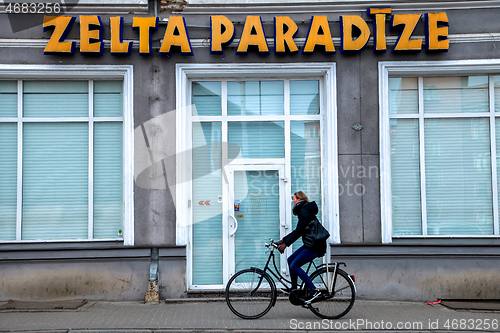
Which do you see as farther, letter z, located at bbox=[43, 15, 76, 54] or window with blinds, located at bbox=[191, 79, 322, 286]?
window with blinds, located at bbox=[191, 79, 322, 286]

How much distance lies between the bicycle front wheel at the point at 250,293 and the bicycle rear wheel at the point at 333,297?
651 mm

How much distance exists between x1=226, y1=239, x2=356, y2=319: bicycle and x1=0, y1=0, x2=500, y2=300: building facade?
1.41 meters

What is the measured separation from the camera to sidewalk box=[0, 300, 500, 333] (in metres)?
6.27

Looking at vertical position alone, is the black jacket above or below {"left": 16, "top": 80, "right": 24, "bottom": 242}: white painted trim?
below

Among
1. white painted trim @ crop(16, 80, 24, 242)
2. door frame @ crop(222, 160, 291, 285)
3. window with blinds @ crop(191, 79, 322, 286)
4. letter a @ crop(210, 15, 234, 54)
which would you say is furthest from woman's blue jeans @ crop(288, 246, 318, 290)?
white painted trim @ crop(16, 80, 24, 242)

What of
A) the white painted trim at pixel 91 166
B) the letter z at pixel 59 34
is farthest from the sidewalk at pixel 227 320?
the letter z at pixel 59 34

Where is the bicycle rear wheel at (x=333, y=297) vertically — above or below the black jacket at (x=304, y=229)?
below

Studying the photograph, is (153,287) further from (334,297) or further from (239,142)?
(334,297)

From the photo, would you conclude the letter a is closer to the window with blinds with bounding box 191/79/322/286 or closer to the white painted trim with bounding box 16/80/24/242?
the window with blinds with bounding box 191/79/322/286

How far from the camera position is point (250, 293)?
6648mm

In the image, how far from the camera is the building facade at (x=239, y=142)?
8062 millimetres

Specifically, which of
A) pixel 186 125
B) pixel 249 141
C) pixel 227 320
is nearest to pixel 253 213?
pixel 249 141

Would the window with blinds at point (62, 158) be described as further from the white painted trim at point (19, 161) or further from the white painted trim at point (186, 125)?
the white painted trim at point (186, 125)

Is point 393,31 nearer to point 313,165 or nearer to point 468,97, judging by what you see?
point 468,97
